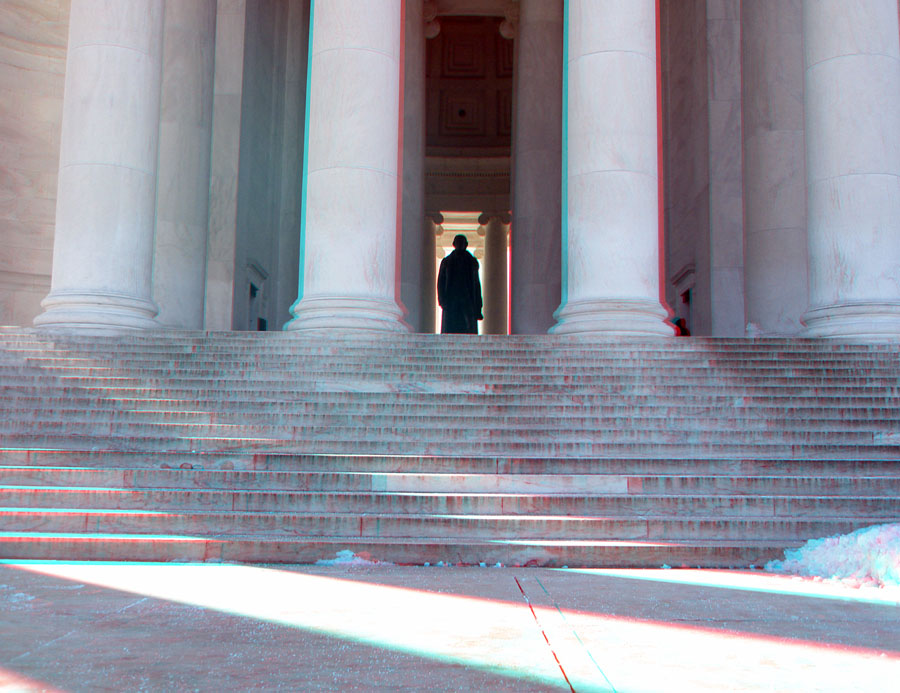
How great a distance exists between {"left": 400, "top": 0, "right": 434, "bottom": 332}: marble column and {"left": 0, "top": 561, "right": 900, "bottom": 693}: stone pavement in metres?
58.9

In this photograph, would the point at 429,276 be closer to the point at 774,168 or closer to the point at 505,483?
the point at 774,168

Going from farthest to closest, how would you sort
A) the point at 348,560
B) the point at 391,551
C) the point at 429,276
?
the point at 429,276 → the point at 391,551 → the point at 348,560

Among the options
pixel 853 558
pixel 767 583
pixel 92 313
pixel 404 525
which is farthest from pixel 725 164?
pixel 767 583

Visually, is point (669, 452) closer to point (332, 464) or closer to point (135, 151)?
point (332, 464)

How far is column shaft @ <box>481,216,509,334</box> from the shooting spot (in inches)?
5068


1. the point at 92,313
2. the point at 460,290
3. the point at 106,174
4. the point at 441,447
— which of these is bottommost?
the point at 441,447

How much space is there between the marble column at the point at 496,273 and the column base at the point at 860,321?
265 feet

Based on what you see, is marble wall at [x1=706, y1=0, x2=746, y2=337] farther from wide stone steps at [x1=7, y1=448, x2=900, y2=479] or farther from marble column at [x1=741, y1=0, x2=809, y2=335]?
wide stone steps at [x1=7, y1=448, x2=900, y2=479]

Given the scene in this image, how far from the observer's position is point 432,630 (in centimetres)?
1523

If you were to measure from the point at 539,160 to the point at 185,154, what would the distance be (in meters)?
31.4

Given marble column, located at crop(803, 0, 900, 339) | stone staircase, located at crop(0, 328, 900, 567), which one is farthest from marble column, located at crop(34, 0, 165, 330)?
marble column, located at crop(803, 0, 900, 339)

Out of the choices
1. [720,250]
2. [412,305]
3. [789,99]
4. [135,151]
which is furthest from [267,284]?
[789,99]

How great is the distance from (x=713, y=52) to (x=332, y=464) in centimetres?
6572

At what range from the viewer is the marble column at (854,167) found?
1852 inches
